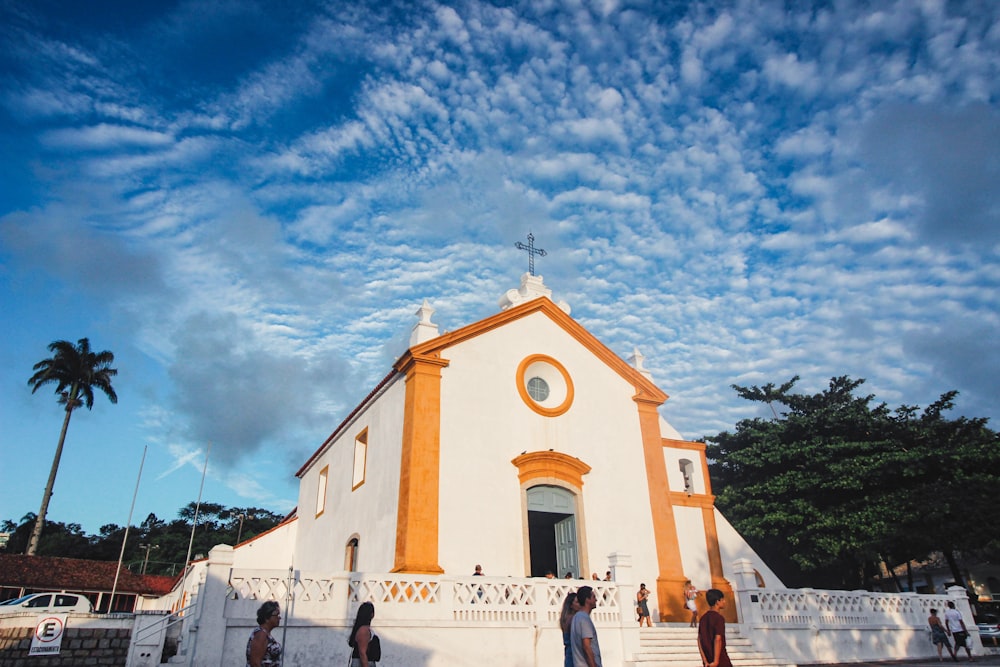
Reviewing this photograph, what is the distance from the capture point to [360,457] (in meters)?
18.0

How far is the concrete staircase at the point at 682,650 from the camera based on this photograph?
38.0 feet

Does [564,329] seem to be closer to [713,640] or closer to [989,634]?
[713,640]

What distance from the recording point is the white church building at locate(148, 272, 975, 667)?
33.0 feet

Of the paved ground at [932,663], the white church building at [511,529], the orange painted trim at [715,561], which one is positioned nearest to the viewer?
the white church building at [511,529]

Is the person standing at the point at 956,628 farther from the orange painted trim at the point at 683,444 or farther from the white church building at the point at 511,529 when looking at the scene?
the orange painted trim at the point at 683,444

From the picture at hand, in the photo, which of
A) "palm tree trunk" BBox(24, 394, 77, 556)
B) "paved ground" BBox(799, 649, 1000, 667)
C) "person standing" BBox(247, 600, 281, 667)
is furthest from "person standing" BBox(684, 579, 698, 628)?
"palm tree trunk" BBox(24, 394, 77, 556)

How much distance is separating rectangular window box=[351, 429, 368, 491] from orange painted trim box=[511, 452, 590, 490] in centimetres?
451

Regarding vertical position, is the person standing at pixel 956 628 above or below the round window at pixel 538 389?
below

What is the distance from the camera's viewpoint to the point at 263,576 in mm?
9656

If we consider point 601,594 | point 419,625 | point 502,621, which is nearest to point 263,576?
point 419,625

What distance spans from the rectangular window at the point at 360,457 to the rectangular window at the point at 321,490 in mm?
3671

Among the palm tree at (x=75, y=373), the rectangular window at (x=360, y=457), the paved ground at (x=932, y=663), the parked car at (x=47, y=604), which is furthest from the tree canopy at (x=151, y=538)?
the paved ground at (x=932, y=663)

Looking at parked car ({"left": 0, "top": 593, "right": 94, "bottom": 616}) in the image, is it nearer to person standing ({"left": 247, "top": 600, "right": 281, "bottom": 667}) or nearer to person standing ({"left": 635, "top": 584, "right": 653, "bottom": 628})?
person standing ({"left": 635, "top": 584, "right": 653, "bottom": 628})

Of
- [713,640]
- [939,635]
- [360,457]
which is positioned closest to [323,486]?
[360,457]
